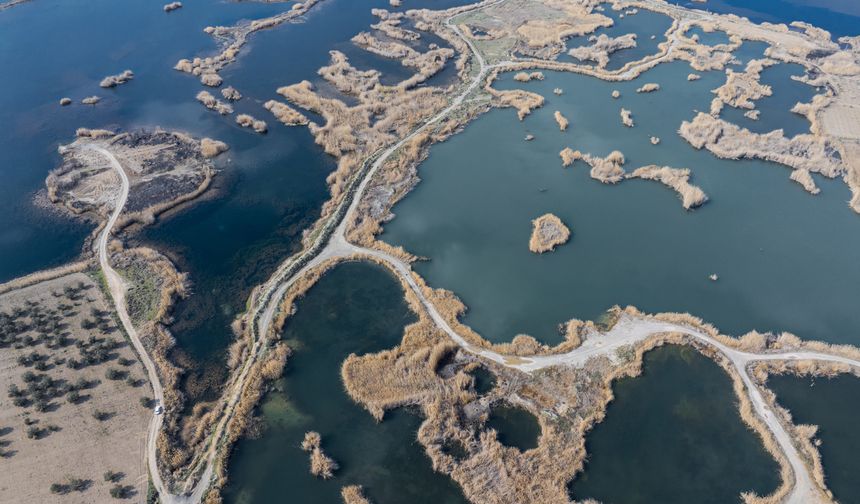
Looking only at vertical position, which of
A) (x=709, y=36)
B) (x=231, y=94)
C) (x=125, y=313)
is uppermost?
(x=231, y=94)

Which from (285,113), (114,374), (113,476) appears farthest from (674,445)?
(285,113)

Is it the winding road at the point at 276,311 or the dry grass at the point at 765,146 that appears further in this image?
the dry grass at the point at 765,146

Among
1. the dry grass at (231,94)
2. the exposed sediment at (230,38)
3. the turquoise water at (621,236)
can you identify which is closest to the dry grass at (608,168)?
the turquoise water at (621,236)

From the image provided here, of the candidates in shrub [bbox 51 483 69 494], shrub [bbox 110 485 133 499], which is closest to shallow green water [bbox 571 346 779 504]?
shrub [bbox 110 485 133 499]

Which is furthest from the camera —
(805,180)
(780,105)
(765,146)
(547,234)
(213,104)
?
(780,105)

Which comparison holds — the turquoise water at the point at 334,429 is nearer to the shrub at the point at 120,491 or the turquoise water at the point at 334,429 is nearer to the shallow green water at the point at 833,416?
the shrub at the point at 120,491

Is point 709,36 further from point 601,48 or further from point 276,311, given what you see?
point 276,311
